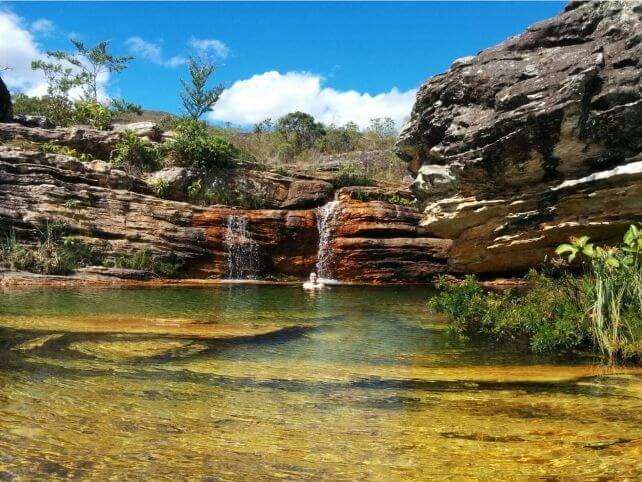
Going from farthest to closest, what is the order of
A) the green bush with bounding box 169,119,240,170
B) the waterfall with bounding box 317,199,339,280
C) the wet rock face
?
the green bush with bounding box 169,119,240,170 → the waterfall with bounding box 317,199,339,280 → the wet rock face

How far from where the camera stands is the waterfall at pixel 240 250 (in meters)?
21.0

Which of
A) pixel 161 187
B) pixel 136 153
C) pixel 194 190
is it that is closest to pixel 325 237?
pixel 194 190

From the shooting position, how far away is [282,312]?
12.0 meters

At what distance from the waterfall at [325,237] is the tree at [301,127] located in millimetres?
14585

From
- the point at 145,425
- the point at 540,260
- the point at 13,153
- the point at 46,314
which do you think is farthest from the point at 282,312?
the point at 13,153

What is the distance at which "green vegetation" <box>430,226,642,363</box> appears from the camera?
23.6 feet

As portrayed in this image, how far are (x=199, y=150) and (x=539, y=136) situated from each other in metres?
14.4

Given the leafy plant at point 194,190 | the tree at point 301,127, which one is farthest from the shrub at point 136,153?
the tree at point 301,127

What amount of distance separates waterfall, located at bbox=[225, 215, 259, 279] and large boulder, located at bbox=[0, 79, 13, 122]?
37.6 feet

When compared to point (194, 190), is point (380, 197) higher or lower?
lower

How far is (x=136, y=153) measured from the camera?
75.6 ft

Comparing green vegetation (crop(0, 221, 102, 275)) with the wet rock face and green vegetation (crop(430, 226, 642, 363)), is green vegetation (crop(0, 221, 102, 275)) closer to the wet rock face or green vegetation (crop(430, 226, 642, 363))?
the wet rock face

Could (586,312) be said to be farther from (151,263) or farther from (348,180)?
(348,180)

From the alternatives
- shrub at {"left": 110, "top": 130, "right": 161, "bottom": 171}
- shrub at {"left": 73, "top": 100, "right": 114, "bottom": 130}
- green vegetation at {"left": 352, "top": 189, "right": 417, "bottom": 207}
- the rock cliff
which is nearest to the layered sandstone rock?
the rock cliff
